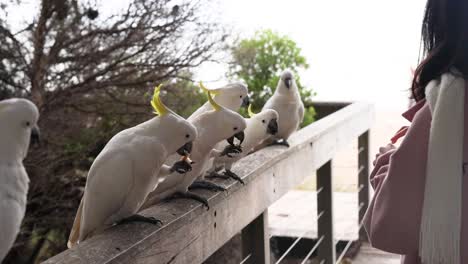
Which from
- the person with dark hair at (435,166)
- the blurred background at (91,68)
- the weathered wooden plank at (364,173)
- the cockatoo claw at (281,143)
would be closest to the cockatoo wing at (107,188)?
the person with dark hair at (435,166)

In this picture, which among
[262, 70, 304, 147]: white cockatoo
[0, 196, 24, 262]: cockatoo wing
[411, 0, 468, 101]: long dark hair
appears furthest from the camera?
[262, 70, 304, 147]: white cockatoo

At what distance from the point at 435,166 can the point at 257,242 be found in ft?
1.71

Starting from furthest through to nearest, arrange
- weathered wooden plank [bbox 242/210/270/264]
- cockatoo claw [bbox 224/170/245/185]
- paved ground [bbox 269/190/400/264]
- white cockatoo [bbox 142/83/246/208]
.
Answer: paved ground [bbox 269/190/400/264] → weathered wooden plank [bbox 242/210/270/264] → cockatoo claw [bbox 224/170/245/185] → white cockatoo [bbox 142/83/246/208]

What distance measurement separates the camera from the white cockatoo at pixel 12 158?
689mm

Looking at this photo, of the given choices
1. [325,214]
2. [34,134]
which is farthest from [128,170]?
[325,214]

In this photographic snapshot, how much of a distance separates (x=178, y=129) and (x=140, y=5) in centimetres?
156

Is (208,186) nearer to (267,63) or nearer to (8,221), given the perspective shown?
(8,221)

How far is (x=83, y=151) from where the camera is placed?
240 centimetres

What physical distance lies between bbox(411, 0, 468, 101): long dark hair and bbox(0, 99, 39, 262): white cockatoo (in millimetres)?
527

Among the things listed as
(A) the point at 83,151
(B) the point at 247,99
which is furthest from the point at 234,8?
(B) the point at 247,99

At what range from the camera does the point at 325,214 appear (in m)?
1.77

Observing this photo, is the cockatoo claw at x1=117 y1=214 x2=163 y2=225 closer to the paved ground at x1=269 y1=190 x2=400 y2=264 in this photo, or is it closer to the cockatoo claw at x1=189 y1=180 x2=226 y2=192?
the cockatoo claw at x1=189 y1=180 x2=226 y2=192

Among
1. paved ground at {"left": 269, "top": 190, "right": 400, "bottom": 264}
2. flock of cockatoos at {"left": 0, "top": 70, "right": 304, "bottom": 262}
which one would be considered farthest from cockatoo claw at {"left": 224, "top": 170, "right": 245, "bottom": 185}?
paved ground at {"left": 269, "top": 190, "right": 400, "bottom": 264}

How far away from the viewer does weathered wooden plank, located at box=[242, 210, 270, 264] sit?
1216 millimetres
